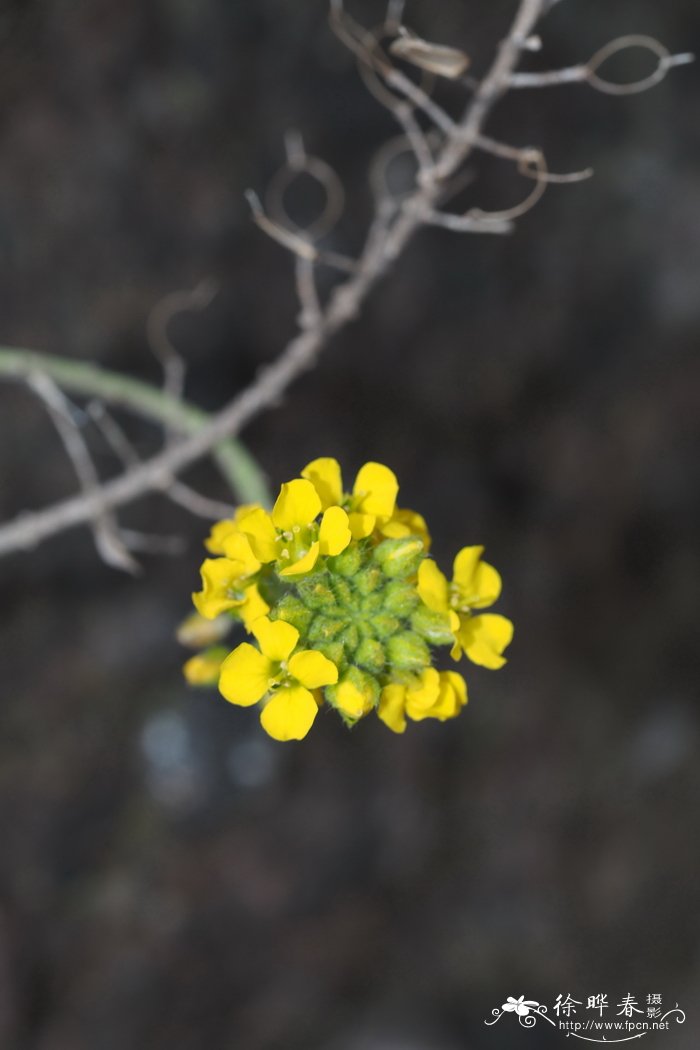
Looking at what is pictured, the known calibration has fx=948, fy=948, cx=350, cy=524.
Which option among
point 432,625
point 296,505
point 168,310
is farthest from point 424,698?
point 168,310

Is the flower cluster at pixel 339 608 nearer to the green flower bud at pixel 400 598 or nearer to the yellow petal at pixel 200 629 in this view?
the green flower bud at pixel 400 598

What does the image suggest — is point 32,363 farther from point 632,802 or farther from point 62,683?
point 632,802

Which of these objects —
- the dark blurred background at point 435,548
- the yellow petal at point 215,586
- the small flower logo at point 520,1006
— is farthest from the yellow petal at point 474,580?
the small flower logo at point 520,1006

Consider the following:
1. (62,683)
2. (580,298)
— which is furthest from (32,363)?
(580,298)

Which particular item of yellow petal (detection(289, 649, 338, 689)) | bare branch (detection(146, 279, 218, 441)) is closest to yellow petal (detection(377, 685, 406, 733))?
yellow petal (detection(289, 649, 338, 689))

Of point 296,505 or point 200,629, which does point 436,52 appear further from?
point 200,629

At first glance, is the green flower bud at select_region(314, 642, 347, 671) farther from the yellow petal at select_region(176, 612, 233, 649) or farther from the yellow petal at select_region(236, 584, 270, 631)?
the yellow petal at select_region(176, 612, 233, 649)
